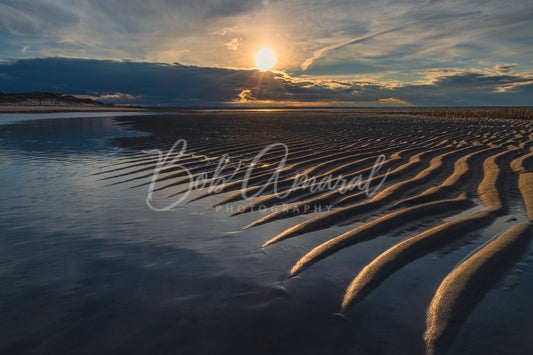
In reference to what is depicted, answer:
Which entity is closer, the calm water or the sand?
the calm water

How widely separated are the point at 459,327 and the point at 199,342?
67.4 inches

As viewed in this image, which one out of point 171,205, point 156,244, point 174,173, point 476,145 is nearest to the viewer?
point 156,244

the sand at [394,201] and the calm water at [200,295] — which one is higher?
the sand at [394,201]

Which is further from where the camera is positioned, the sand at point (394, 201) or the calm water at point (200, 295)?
the sand at point (394, 201)

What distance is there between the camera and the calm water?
6.66ft

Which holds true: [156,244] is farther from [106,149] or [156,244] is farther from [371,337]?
[106,149]

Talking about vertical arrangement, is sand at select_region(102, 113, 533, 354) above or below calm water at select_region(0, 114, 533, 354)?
above

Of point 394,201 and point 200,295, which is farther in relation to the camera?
point 394,201

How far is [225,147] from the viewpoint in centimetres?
1167

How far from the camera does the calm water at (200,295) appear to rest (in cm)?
203

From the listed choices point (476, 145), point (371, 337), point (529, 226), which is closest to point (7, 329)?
point (371, 337)

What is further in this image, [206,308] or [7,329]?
[206,308]

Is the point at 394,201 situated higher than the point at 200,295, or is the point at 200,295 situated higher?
the point at 394,201

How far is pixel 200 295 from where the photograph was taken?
2557mm
